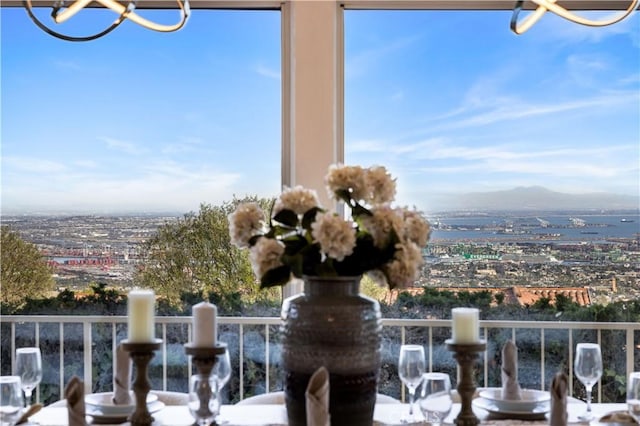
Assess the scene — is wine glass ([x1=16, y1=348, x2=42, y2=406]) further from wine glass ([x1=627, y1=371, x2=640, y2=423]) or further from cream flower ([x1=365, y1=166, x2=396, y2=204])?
wine glass ([x1=627, y1=371, x2=640, y2=423])

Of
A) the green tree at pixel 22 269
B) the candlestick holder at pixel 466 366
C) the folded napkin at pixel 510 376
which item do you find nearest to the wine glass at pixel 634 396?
the folded napkin at pixel 510 376

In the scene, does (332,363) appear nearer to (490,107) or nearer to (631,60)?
(490,107)

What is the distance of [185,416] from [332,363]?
62 centimetres

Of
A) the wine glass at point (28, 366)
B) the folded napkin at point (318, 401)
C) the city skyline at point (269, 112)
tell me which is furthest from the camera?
the city skyline at point (269, 112)

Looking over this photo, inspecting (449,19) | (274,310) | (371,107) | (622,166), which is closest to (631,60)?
(622,166)

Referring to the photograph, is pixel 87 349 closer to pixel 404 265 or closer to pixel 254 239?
pixel 254 239

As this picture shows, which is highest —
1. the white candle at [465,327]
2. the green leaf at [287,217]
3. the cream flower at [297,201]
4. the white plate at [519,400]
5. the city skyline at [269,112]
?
the city skyline at [269,112]

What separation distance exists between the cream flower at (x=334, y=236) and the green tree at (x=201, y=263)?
1.79m

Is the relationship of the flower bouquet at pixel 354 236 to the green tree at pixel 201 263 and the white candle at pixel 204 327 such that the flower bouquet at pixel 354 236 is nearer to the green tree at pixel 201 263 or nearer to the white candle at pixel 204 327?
the white candle at pixel 204 327

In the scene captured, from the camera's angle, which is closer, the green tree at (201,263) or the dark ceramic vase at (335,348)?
the dark ceramic vase at (335,348)

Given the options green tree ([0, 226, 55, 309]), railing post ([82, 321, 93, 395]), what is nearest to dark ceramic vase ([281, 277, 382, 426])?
railing post ([82, 321, 93, 395])

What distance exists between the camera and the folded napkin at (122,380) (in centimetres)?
232

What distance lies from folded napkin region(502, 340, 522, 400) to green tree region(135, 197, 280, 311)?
1.40 meters

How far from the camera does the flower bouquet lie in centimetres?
190
